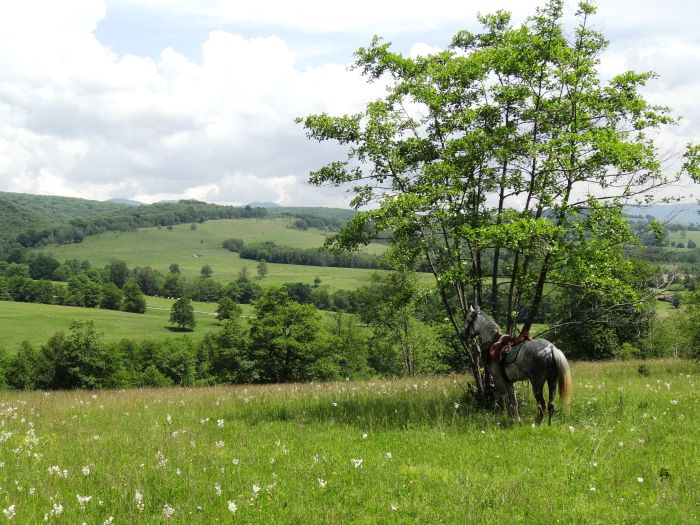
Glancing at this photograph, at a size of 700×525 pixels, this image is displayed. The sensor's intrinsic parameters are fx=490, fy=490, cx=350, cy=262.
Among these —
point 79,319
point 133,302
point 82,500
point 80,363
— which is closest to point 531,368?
point 82,500

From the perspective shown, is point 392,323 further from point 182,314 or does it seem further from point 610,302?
point 182,314

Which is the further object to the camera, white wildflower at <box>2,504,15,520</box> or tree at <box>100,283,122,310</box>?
tree at <box>100,283,122,310</box>

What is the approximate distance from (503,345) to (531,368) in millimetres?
888

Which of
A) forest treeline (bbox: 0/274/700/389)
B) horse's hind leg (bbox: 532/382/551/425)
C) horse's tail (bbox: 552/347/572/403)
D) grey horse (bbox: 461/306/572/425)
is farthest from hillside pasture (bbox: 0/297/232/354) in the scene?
horse's tail (bbox: 552/347/572/403)

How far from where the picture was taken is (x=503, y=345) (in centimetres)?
Result: 1134

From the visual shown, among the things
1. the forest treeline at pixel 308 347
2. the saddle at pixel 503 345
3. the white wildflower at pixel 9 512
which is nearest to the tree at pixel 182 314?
the forest treeline at pixel 308 347

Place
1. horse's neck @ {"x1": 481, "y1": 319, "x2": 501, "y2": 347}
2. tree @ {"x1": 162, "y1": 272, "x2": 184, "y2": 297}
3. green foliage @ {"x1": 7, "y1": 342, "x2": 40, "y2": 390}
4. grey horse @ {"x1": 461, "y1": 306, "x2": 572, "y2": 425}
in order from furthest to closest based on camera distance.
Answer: tree @ {"x1": 162, "y1": 272, "x2": 184, "y2": 297}, green foliage @ {"x1": 7, "y1": 342, "x2": 40, "y2": 390}, horse's neck @ {"x1": 481, "y1": 319, "x2": 501, "y2": 347}, grey horse @ {"x1": 461, "y1": 306, "x2": 572, "y2": 425}

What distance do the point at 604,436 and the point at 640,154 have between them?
19.6ft

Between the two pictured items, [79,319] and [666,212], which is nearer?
[666,212]

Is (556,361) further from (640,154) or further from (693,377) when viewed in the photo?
(693,377)

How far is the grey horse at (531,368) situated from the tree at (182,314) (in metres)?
132

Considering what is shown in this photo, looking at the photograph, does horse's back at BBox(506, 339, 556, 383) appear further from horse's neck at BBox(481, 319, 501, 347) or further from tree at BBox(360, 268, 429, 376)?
tree at BBox(360, 268, 429, 376)

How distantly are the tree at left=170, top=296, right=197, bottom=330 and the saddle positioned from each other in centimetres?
13262

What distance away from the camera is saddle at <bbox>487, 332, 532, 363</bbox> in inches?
441
